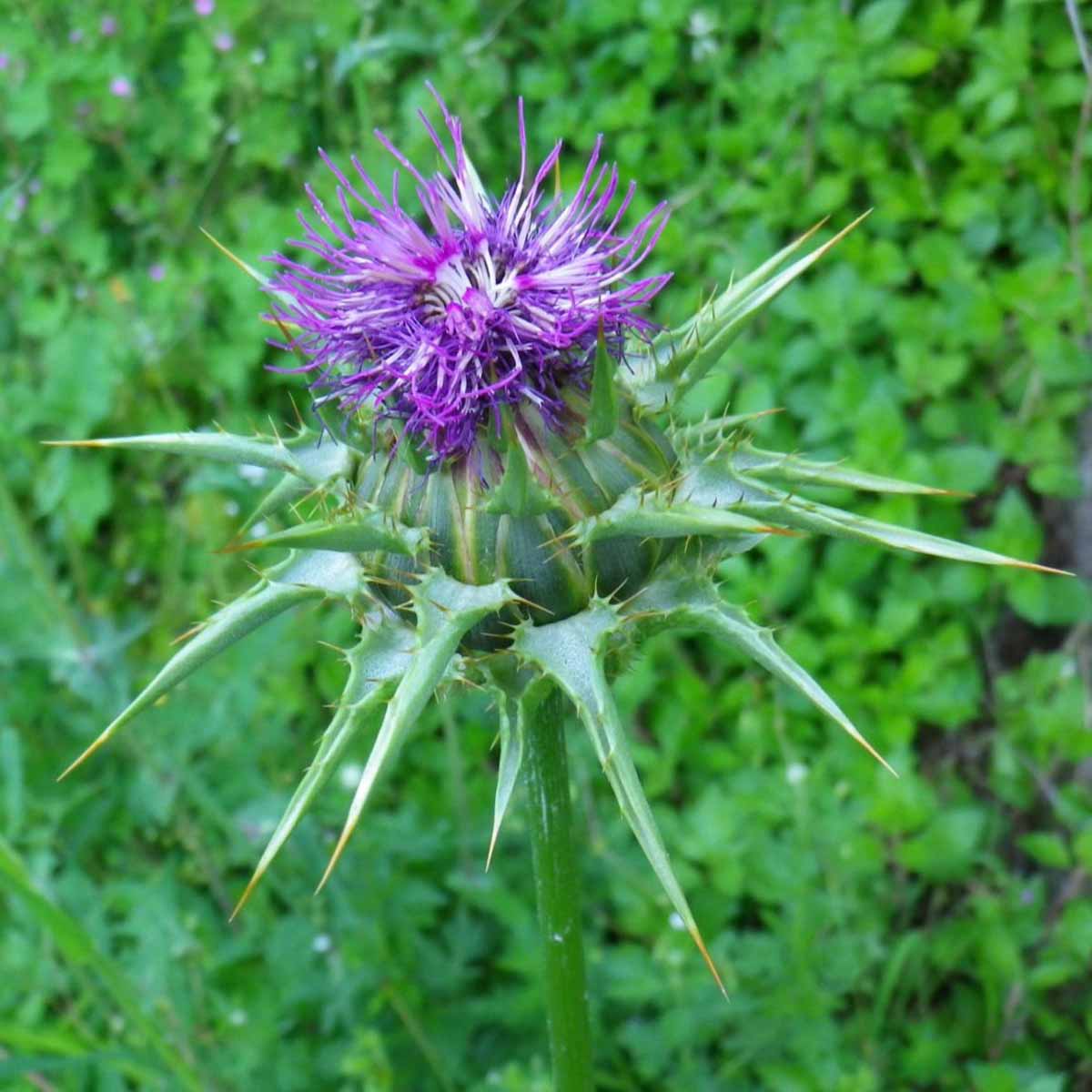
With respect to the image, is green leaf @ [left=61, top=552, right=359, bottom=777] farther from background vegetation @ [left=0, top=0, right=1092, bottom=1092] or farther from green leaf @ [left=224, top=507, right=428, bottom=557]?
background vegetation @ [left=0, top=0, right=1092, bottom=1092]

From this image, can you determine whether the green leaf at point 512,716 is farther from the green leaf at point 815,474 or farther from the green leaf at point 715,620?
the green leaf at point 815,474

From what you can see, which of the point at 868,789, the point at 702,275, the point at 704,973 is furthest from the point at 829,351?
the point at 704,973

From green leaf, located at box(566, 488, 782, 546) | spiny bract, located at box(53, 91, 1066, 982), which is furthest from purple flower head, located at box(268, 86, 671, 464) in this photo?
green leaf, located at box(566, 488, 782, 546)

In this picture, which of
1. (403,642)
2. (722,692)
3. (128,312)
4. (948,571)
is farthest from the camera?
(128,312)

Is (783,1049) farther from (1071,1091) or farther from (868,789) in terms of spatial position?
(1071,1091)

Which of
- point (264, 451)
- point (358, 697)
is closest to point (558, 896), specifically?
point (358, 697)

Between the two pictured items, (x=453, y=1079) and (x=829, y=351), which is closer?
(x=453, y=1079)
